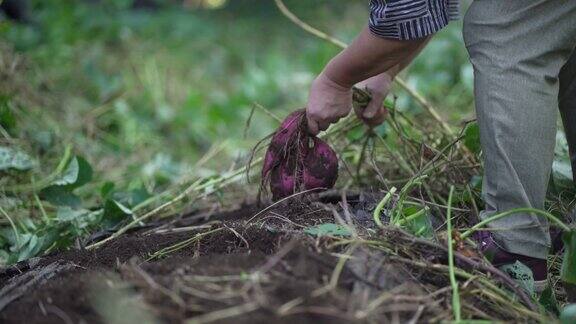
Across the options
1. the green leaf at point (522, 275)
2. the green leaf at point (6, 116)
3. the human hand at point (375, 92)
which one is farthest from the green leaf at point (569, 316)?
the green leaf at point (6, 116)

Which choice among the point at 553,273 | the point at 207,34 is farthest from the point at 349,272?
the point at 207,34

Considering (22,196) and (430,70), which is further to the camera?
(430,70)

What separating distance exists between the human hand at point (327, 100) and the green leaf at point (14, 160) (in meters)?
1.17

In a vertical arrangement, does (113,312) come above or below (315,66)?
above

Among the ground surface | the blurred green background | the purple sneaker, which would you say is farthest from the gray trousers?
the blurred green background

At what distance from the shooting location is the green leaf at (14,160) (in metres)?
2.58

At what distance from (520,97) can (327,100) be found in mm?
535

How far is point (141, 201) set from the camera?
8.46ft

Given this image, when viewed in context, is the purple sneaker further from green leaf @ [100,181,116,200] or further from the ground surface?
green leaf @ [100,181,116,200]

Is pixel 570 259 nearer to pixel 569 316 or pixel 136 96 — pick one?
pixel 569 316

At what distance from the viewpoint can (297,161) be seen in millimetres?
2119

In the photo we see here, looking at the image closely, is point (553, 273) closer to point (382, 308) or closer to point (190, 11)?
point (382, 308)

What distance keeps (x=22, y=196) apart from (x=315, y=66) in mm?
3172

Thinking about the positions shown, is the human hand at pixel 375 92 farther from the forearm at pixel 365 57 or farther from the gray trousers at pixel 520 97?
the gray trousers at pixel 520 97
